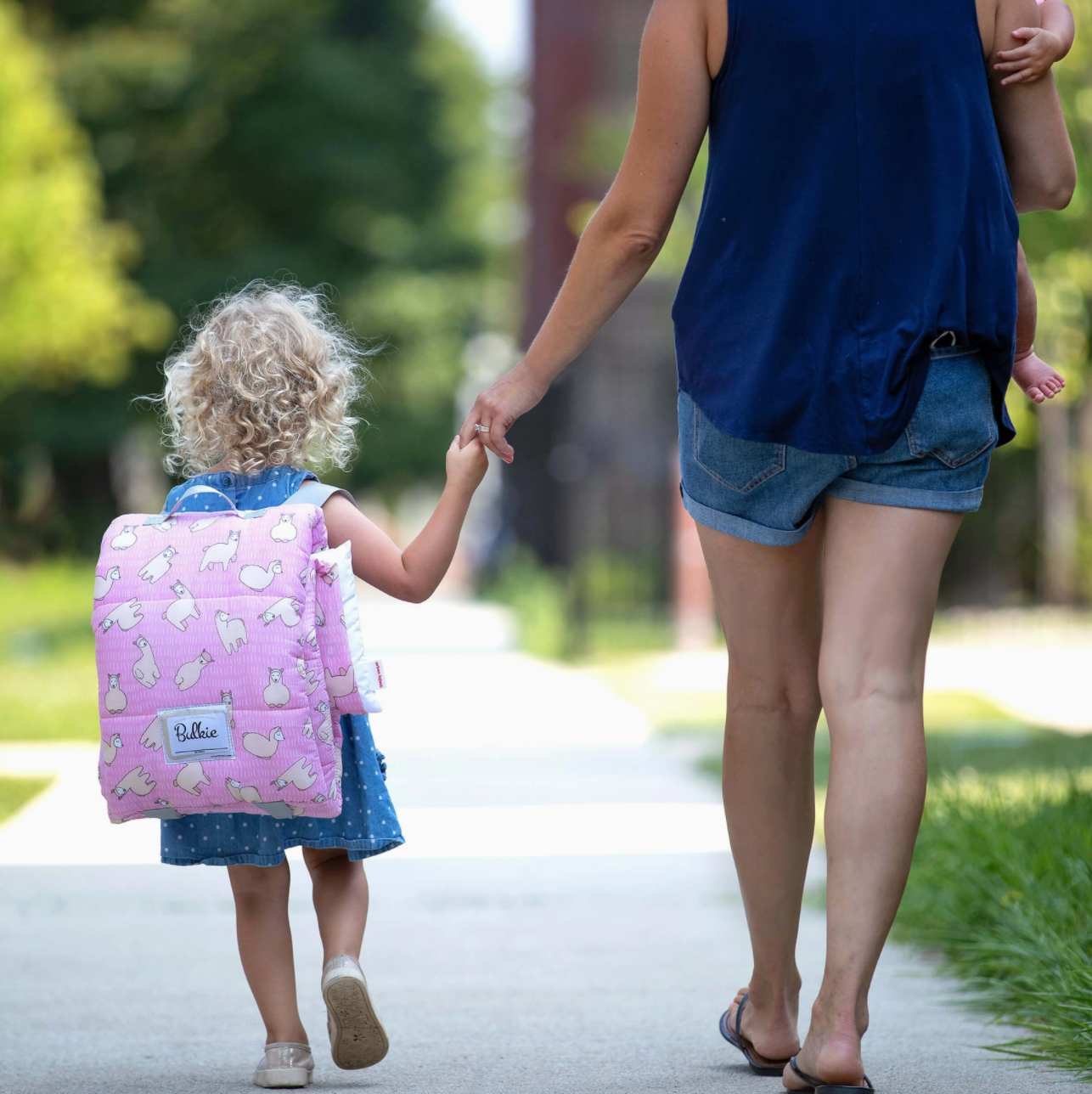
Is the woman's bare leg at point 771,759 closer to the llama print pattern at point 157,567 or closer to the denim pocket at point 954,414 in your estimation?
the denim pocket at point 954,414

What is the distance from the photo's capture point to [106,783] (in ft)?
9.37

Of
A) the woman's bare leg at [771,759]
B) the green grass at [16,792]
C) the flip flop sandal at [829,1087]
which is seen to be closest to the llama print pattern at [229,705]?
the woman's bare leg at [771,759]

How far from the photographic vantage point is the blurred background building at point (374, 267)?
712 inches

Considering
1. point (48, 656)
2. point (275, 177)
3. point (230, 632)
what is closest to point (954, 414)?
point (230, 632)

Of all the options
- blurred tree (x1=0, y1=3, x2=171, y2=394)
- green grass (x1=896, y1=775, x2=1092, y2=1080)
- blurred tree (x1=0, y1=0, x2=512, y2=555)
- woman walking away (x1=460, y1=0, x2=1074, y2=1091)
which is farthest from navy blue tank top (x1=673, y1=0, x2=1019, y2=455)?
blurred tree (x1=0, y1=0, x2=512, y2=555)

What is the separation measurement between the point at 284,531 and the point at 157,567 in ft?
0.72

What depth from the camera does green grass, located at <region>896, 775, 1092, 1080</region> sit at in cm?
327

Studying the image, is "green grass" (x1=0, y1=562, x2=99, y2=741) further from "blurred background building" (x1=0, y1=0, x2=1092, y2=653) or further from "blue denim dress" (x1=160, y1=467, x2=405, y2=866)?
"blue denim dress" (x1=160, y1=467, x2=405, y2=866)

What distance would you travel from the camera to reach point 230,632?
2.80 m

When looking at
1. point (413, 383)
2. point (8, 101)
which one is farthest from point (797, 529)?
point (413, 383)

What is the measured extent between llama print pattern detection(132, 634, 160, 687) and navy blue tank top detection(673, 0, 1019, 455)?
3.32 feet

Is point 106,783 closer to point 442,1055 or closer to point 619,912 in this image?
point 442,1055

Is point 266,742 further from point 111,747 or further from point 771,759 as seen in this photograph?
point 771,759

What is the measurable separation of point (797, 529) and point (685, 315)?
39 centimetres
